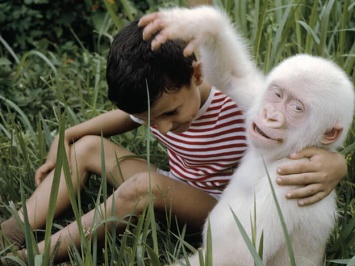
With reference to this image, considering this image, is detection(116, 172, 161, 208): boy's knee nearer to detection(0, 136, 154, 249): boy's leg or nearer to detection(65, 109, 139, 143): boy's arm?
detection(0, 136, 154, 249): boy's leg

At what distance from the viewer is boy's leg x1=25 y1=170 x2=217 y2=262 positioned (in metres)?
3.00

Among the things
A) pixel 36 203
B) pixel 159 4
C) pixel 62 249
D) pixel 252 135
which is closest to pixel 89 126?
pixel 36 203

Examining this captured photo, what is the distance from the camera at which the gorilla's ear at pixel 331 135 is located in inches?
103

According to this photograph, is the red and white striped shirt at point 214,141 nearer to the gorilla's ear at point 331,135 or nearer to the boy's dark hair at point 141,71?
the boy's dark hair at point 141,71

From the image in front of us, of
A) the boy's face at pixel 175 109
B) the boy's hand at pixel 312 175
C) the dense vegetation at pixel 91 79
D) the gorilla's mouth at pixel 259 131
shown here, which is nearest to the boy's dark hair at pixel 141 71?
the boy's face at pixel 175 109

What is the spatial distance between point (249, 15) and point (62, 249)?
5.83 feet

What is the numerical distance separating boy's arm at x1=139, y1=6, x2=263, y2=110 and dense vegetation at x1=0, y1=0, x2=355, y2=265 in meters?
0.35

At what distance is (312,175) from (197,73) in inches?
26.3

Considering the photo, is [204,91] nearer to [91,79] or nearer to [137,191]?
[137,191]

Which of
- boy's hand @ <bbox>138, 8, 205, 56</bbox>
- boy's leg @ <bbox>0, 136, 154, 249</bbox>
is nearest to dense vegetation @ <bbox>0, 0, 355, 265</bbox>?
boy's leg @ <bbox>0, 136, 154, 249</bbox>

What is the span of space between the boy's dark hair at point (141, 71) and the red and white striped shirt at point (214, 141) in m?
0.28

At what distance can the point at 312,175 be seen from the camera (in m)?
2.63

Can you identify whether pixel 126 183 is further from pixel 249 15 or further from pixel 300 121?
pixel 249 15

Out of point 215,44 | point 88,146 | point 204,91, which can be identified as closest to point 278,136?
point 215,44
